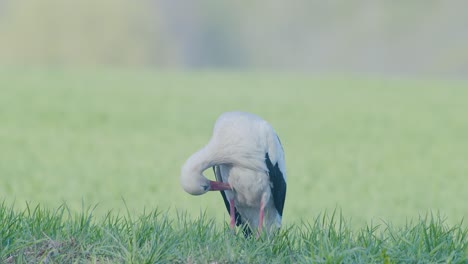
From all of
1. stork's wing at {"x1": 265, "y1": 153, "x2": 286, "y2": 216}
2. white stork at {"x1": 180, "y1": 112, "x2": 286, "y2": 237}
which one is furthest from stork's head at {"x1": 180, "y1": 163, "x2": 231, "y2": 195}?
stork's wing at {"x1": 265, "y1": 153, "x2": 286, "y2": 216}

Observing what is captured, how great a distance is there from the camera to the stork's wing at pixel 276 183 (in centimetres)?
579

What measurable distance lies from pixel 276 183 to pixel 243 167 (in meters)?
0.34

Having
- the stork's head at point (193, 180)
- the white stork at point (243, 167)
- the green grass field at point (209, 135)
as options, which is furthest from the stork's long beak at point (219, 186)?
the green grass field at point (209, 135)

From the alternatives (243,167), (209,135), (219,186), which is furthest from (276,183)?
(209,135)

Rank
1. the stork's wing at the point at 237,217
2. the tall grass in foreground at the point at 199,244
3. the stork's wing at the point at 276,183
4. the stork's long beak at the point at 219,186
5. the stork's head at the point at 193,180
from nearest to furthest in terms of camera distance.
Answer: the tall grass in foreground at the point at 199,244, the stork's head at the point at 193,180, the stork's long beak at the point at 219,186, the stork's wing at the point at 276,183, the stork's wing at the point at 237,217

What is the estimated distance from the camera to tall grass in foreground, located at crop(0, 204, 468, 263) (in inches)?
198

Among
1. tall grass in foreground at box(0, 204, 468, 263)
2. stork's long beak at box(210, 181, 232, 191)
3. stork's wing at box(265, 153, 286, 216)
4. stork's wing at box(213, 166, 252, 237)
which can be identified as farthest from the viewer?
stork's wing at box(213, 166, 252, 237)

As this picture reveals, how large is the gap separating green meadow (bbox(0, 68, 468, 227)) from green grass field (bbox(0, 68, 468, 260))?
1.3 inches

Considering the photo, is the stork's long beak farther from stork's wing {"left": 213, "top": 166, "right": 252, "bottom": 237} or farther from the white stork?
stork's wing {"left": 213, "top": 166, "right": 252, "bottom": 237}

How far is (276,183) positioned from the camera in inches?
233

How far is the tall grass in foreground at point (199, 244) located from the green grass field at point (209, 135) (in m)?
1.50

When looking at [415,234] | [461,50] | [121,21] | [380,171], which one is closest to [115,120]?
[380,171]

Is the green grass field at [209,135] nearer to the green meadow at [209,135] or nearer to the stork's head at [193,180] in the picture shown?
the green meadow at [209,135]

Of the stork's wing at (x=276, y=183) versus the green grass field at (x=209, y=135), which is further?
the green grass field at (x=209, y=135)
